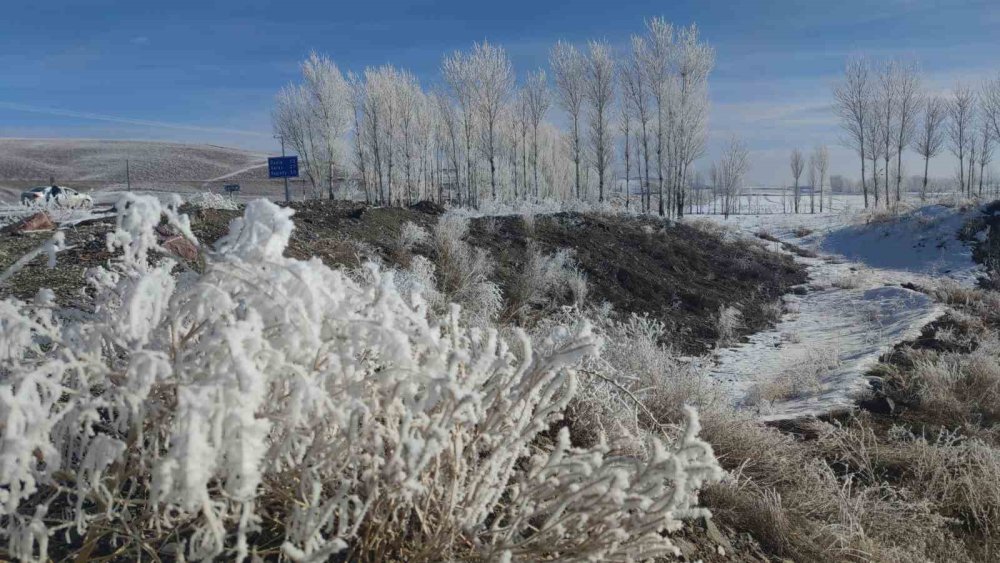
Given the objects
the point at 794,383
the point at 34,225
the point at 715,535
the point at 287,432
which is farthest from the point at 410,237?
the point at 287,432

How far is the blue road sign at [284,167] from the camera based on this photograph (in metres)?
22.6

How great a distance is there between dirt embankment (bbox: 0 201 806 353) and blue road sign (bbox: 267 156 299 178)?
9.66m

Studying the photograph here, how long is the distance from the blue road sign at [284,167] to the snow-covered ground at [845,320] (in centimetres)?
1734

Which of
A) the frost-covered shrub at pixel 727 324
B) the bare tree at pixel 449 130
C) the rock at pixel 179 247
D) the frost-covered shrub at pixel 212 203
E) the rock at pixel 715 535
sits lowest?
the frost-covered shrub at pixel 727 324

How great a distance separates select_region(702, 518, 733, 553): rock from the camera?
215 cm

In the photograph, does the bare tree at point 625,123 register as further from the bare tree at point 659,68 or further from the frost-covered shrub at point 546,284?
the frost-covered shrub at point 546,284

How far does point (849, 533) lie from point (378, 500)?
6.74ft

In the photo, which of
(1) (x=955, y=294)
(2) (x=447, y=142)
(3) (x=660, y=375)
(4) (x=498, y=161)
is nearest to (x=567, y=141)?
(4) (x=498, y=161)

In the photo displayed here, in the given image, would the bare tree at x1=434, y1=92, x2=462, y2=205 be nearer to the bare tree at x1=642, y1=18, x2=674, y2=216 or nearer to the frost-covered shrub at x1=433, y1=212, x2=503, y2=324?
the bare tree at x1=642, y1=18, x2=674, y2=216

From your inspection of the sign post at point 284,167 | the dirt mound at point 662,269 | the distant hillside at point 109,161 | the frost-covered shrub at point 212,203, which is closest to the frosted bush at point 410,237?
the dirt mound at point 662,269

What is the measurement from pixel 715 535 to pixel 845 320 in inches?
342

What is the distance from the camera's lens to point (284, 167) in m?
23.3

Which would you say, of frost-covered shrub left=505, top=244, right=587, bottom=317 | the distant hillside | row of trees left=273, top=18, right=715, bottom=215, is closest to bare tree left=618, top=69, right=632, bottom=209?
row of trees left=273, top=18, right=715, bottom=215

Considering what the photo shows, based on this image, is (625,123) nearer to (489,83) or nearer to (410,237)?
(489,83)
